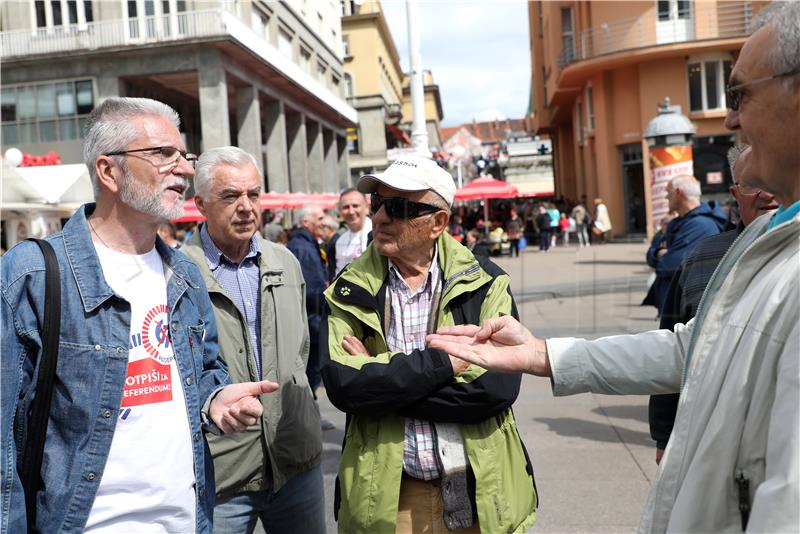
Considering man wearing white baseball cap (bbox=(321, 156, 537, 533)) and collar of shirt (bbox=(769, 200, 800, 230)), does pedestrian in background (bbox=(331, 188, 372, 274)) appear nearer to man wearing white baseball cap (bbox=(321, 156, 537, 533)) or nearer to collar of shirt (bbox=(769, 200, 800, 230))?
man wearing white baseball cap (bbox=(321, 156, 537, 533))

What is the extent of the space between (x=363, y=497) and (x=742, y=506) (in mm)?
1476

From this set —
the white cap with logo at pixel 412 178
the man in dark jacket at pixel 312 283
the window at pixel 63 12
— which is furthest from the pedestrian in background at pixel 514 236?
the white cap with logo at pixel 412 178

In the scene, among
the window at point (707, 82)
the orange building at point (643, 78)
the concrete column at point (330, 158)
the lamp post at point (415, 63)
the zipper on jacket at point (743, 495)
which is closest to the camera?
the zipper on jacket at point (743, 495)

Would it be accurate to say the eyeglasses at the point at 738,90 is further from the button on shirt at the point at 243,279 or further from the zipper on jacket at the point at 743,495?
the button on shirt at the point at 243,279

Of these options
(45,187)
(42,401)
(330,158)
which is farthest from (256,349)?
(330,158)

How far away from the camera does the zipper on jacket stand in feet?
5.03

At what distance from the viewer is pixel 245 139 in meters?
31.2

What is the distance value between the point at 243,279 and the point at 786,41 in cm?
246

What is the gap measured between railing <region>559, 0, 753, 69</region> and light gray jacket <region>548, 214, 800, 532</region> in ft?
96.6

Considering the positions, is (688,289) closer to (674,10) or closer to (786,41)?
(786,41)

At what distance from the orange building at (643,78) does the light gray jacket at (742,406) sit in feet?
94.3

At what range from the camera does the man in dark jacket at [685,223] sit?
6.07 metres

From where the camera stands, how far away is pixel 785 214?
5.41 ft

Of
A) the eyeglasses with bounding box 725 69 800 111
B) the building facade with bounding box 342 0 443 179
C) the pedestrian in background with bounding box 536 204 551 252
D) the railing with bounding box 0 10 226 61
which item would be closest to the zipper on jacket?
the eyeglasses with bounding box 725 69 800 111
